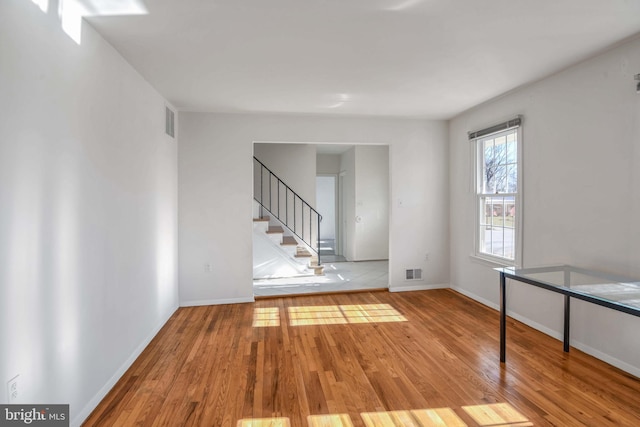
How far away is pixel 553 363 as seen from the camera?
272cm

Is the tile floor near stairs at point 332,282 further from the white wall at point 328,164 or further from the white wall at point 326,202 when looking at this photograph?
the white wall at point 326,202

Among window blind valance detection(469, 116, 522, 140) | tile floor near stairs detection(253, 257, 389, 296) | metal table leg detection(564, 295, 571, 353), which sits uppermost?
window blind valance detection(469, 116, 522, 140)

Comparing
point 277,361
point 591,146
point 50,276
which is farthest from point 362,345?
point 591,146

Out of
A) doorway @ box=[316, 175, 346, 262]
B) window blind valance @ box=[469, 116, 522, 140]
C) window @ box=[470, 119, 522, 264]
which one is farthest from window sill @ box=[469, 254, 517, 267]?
doorway @ box=[316, 175, 346, 262]

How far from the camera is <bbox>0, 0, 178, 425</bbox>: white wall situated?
152 cm

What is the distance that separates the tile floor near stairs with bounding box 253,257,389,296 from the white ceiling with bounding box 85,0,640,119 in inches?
110

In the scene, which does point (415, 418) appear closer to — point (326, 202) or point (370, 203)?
point (370, 203)

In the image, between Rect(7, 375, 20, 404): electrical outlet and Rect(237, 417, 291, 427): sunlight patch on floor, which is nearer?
Rect(7, 375, 20, 404): electrical outlet

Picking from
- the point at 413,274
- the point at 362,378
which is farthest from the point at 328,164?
the point at 362,378

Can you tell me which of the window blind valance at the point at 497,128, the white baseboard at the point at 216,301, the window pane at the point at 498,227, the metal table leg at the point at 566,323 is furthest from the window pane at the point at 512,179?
the white baseboard at the point at 216,301

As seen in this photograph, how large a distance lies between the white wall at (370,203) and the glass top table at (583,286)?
4804mm

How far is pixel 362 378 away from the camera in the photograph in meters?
2.52

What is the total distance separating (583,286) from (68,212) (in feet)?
11.1

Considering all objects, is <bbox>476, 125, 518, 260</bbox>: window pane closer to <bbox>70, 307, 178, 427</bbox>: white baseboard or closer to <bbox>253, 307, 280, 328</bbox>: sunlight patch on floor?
<bbox>253, 307, 280, 328</bbox>: sunlight patch on floor
